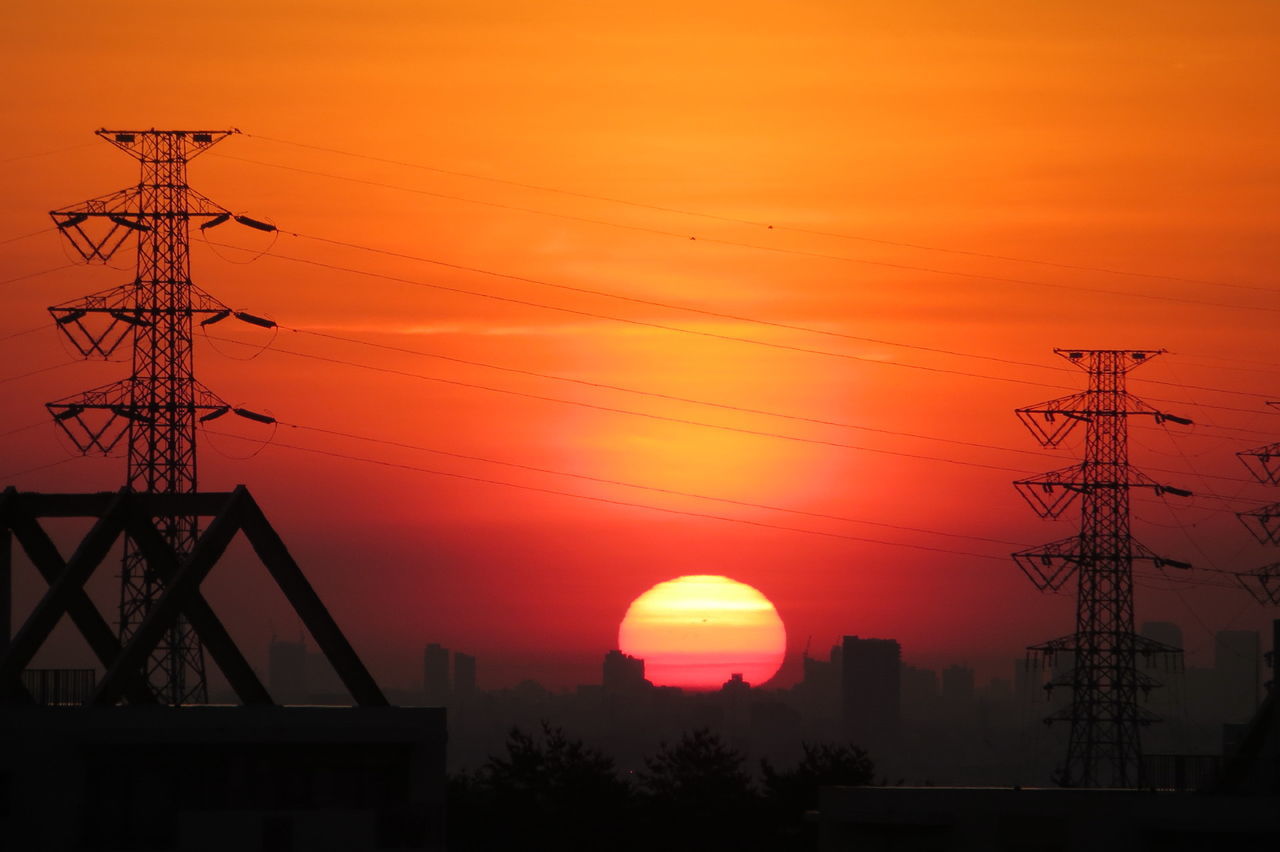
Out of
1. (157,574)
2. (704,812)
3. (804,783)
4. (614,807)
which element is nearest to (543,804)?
(614,807)

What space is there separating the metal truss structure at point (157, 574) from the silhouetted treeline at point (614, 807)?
177ft

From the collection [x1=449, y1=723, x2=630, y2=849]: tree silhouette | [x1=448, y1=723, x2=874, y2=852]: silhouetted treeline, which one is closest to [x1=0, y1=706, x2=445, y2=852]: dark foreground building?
[x1=448, y1=723, x2=874, y2=852]: silhouetted treeline

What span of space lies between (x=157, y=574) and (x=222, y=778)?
22.8ft

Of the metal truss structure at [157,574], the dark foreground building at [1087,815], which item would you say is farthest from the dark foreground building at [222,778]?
the dark foreground building at [1087,815]

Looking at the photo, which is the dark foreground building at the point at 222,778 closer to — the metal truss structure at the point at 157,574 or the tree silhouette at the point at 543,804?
the metal truss structure at the point at 157,574

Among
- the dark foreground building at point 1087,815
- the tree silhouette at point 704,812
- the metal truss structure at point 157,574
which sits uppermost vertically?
the metal truss structure at point 157,574

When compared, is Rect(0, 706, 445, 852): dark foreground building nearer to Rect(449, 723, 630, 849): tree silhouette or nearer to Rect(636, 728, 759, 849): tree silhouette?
Rect(449, 723, 630, 849): tree silhouette

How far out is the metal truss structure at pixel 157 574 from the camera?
60.9 metres

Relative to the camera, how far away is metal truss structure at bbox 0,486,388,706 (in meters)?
60.9

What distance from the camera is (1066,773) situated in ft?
369

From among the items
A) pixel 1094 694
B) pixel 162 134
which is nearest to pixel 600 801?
pixel 1094 694

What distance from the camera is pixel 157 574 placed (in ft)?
212

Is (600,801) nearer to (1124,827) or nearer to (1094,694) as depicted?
(1094,694)

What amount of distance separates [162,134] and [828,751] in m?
74.4
